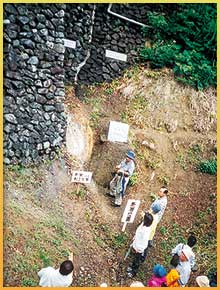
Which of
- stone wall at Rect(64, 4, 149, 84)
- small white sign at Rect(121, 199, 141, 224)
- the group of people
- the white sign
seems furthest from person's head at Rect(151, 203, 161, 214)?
stone wall at Rect(64, 4, 149, 84)

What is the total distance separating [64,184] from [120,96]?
2038 mm

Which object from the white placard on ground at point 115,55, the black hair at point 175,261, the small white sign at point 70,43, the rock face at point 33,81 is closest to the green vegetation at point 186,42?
the white placard on ground at point 115,55

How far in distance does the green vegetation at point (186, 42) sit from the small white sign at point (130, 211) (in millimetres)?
2540

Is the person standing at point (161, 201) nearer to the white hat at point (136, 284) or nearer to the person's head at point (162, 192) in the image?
the person's head at point (162, 192)

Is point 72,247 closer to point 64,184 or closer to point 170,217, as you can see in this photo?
point 64,184

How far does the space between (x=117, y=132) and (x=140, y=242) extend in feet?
5.67

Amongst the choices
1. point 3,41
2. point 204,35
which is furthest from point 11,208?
point 204,35

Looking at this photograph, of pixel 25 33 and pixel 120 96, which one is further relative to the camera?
pixel 120 96

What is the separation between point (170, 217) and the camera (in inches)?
275

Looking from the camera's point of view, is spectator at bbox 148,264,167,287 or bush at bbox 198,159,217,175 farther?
bush at bbox 198,159,217,175

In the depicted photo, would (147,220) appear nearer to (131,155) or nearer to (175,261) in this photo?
(175,261)

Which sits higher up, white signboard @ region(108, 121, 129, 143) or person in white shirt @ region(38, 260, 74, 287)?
white signboard @ region(108, 121, 129, 143)

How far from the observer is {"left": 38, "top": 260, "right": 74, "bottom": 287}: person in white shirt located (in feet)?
17.8

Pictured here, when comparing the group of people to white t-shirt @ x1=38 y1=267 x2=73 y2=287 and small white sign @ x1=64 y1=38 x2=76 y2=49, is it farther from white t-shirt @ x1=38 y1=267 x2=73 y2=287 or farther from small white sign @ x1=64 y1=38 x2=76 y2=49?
small white sign @ x1=64 y1=38 x2=76 y2=49
